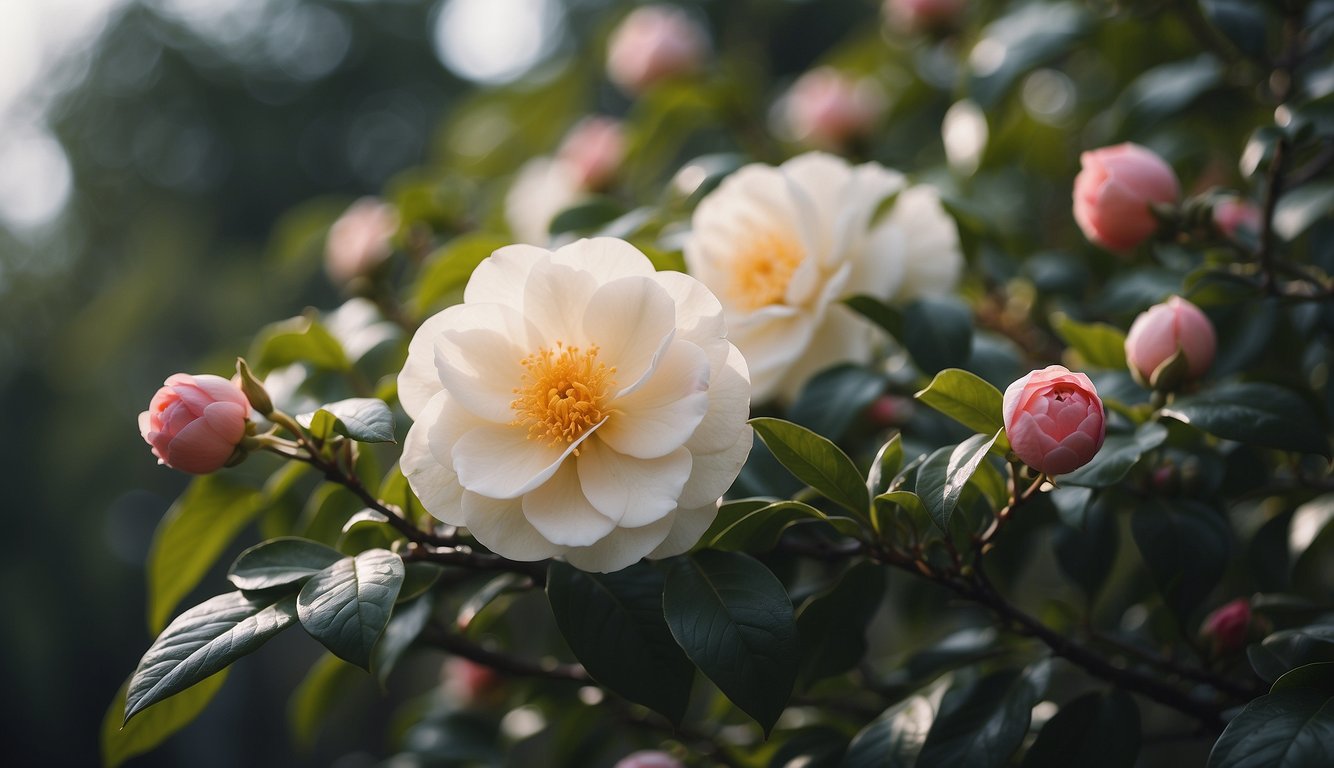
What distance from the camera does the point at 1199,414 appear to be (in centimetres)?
67

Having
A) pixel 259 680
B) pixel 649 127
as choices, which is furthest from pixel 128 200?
pixel 649 127

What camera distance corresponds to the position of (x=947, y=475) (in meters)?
0.60

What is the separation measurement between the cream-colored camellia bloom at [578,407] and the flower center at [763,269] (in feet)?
0.70

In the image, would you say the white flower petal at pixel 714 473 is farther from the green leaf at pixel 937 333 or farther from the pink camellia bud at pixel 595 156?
the pink camellia bud at pixel 595 156

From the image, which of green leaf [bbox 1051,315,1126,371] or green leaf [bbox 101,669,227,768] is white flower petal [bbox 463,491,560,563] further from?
green leaf [bbox 1051,315,1126,371]

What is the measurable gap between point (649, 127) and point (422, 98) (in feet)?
9.01

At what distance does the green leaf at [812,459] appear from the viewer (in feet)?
2.07

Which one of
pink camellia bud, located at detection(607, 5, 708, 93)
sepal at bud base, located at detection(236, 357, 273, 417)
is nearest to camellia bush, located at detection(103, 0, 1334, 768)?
sepal at bud base, located at detection(236, 357, 273, 417)

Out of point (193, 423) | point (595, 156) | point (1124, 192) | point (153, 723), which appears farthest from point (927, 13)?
point (153, 723)

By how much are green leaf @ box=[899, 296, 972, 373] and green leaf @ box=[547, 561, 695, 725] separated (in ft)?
0.95

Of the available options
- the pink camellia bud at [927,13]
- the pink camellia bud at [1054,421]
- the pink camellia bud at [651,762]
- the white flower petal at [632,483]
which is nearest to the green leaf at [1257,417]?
the pink camellia bud at [1054,421]

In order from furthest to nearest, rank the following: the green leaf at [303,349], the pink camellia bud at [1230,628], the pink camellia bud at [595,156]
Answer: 1. the pink camellia bud at [595,156]
2. the green leaf at [303,349]
3. the pink camellia bud at [1230,628]

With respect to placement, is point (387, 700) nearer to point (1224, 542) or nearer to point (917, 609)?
point (917, 609)

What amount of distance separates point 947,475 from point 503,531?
0.29m
